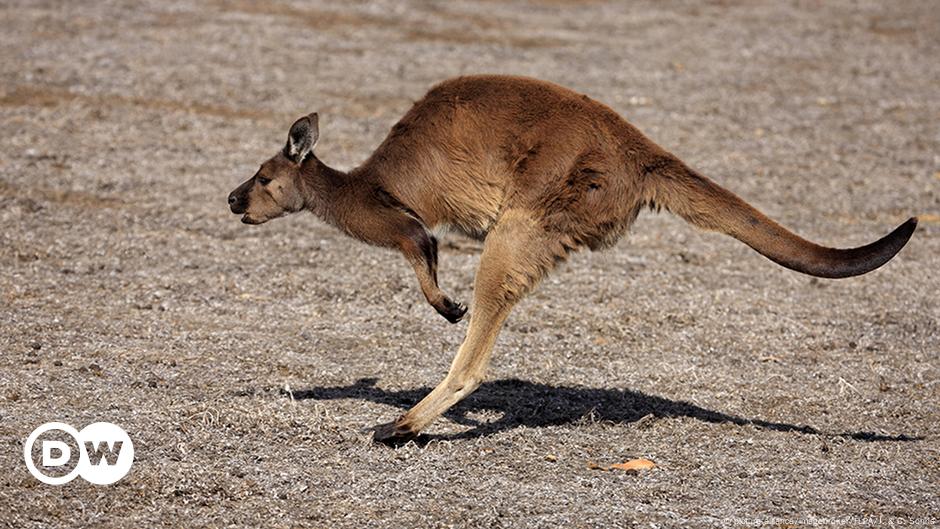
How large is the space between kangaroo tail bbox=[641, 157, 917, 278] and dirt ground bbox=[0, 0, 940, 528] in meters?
1.02

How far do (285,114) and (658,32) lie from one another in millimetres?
6623

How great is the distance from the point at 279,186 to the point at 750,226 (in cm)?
243

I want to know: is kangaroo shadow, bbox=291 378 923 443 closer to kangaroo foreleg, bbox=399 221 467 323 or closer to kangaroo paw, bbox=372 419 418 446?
Answer: kangaroo paw, bbox=372 419 418 446

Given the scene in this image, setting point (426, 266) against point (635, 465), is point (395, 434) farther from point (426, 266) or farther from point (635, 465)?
point (635, 465)

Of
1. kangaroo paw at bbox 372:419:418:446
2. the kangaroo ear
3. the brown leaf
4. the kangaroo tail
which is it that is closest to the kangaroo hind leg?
kangaroo paw at bbox 372:419:418:446

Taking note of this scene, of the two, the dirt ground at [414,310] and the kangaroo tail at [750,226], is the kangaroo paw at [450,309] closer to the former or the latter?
the dirt ground at [414,310]

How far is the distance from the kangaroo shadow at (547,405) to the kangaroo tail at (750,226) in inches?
45.6

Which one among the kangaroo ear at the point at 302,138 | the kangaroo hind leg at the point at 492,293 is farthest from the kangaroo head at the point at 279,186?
the kangaroo hind leg at the point at 492,293

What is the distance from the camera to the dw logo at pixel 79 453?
5480mm

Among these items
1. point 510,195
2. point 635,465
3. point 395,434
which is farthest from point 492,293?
point 635,465

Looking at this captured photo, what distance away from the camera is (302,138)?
644cm

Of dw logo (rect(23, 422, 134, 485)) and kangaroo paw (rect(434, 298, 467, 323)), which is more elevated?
kangaroo paw (rect(434, 298, 467, 323))

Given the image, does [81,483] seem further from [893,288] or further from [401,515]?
[893,288]

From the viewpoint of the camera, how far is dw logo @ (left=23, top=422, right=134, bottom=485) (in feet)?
18.0
